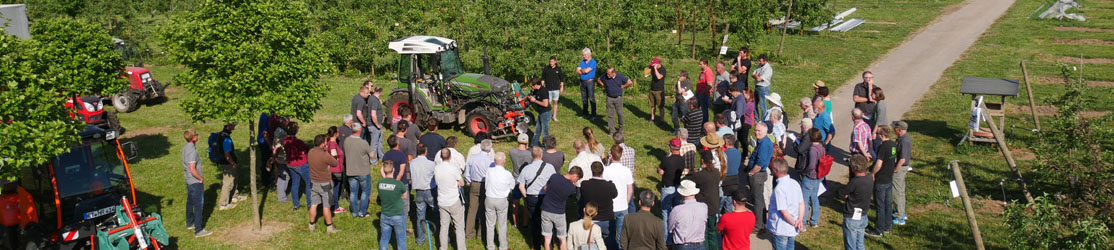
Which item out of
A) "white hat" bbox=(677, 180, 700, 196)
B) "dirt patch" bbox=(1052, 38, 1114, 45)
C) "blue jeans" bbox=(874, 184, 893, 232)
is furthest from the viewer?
"dirt patch" bbox=(1052, 38, 1114, 45)

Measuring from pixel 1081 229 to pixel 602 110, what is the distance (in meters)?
12.7

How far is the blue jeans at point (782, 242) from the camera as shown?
28.4ft

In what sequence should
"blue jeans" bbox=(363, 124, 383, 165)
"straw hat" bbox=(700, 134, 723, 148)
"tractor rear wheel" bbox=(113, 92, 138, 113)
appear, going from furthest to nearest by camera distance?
"tractor rear wheel" bbox=(113, 92, 138, 113) < "blue jeans" bbox=(363, 124, 383, 165) < "straw hat" bbox=(700, 134, 723, 148)

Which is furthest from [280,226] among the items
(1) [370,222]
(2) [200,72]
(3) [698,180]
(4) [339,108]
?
(4) [339,108]

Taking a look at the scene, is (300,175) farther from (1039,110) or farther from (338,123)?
(1039,110)

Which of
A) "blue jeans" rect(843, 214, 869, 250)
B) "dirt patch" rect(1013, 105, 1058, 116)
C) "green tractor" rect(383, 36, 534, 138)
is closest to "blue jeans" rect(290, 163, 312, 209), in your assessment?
"green tractor" rect(383, 36, 534, 138)

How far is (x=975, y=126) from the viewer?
1475 centimetres

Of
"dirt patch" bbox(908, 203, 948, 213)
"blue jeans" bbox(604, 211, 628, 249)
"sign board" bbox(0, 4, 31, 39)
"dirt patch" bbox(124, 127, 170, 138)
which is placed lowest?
"dirt patch" bbox(908, 203, 948, 213)

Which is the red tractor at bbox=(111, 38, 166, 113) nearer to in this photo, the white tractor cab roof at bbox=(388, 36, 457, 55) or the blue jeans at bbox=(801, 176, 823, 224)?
the white tractor cab roof at bbox=(388, 36, 457, 55)

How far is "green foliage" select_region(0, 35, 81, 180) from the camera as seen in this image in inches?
301

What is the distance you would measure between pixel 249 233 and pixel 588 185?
5.48m

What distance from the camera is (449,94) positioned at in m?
15.4

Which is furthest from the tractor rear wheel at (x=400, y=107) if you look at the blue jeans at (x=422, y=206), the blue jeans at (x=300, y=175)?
the blue jeans at (x=422, y=206)

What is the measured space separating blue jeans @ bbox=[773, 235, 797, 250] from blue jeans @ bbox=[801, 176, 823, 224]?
174 cm
